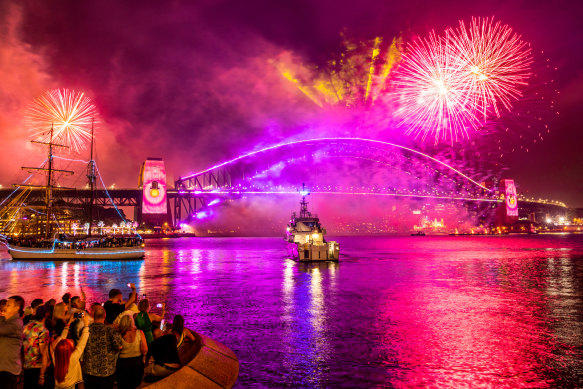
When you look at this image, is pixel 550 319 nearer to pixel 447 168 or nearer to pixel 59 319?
pixel 59 319

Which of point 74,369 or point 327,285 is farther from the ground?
point 74,369

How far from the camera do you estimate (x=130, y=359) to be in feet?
19.0

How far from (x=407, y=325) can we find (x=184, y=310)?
26.2 feet

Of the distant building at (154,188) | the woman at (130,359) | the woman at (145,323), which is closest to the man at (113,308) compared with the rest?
the woman at (145,323)

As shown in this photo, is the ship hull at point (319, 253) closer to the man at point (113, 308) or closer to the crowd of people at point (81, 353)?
the man at point (113, 308)

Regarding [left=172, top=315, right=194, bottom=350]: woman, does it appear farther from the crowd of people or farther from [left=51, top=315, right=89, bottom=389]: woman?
[left=51, top=315, right=89, bottom=389]: woman

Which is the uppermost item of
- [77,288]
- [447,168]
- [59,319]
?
[447,168]

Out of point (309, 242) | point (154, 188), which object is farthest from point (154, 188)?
point (309, 242)

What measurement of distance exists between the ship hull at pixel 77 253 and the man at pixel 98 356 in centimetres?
4594

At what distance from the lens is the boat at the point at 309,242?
39.7m

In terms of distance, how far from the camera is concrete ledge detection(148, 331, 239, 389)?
210 inches

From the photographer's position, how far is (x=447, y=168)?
140 metres

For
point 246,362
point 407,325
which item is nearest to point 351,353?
point 246,362

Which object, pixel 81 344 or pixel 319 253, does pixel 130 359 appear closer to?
pixel 81 344
